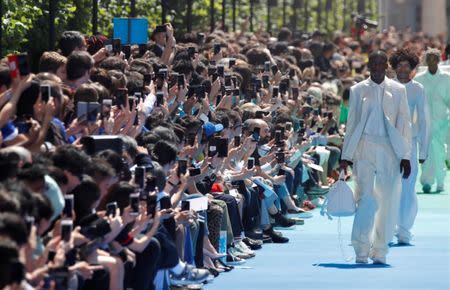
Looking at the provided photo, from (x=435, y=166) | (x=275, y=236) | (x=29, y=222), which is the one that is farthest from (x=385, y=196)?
(x=435, y=166)

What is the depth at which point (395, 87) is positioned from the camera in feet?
60.5

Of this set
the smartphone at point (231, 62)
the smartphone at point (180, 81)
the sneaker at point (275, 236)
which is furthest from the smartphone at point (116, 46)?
the smartphone at point (231, 62)

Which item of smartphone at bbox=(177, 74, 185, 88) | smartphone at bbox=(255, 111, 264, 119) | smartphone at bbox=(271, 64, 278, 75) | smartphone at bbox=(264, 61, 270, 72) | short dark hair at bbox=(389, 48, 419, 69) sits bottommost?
smartphone at bbox=(255, 111, 264, 119)

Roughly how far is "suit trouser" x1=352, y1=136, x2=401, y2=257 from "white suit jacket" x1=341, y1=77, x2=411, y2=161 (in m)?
0.10

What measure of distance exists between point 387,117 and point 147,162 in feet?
14.5

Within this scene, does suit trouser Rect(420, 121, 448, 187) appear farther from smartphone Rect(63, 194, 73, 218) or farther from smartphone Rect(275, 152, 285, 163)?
smartphone Rect(63, 194, 73, 218)

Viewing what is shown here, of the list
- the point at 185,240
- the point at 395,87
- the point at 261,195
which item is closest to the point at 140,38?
the point at 261,195

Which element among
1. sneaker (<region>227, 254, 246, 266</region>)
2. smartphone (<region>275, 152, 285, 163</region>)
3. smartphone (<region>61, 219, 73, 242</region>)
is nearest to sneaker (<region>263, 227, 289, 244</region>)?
smartphone (<region>275, 152, 285, 163</region>)

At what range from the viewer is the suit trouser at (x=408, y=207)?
2041 cm

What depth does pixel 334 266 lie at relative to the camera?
59.9 ft

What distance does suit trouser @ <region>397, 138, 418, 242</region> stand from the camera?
66.9ft

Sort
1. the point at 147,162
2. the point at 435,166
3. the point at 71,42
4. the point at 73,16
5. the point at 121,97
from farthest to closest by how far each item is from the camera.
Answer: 1. the point at 435,166
2. the point at 73,16
3. the point at 71,42
4. the point at 121,97
5. the point at 147,162

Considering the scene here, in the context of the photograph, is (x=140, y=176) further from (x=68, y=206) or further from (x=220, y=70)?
(x=220, y=70)

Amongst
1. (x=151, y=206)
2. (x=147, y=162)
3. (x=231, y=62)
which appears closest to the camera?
(x=151, y=206)
